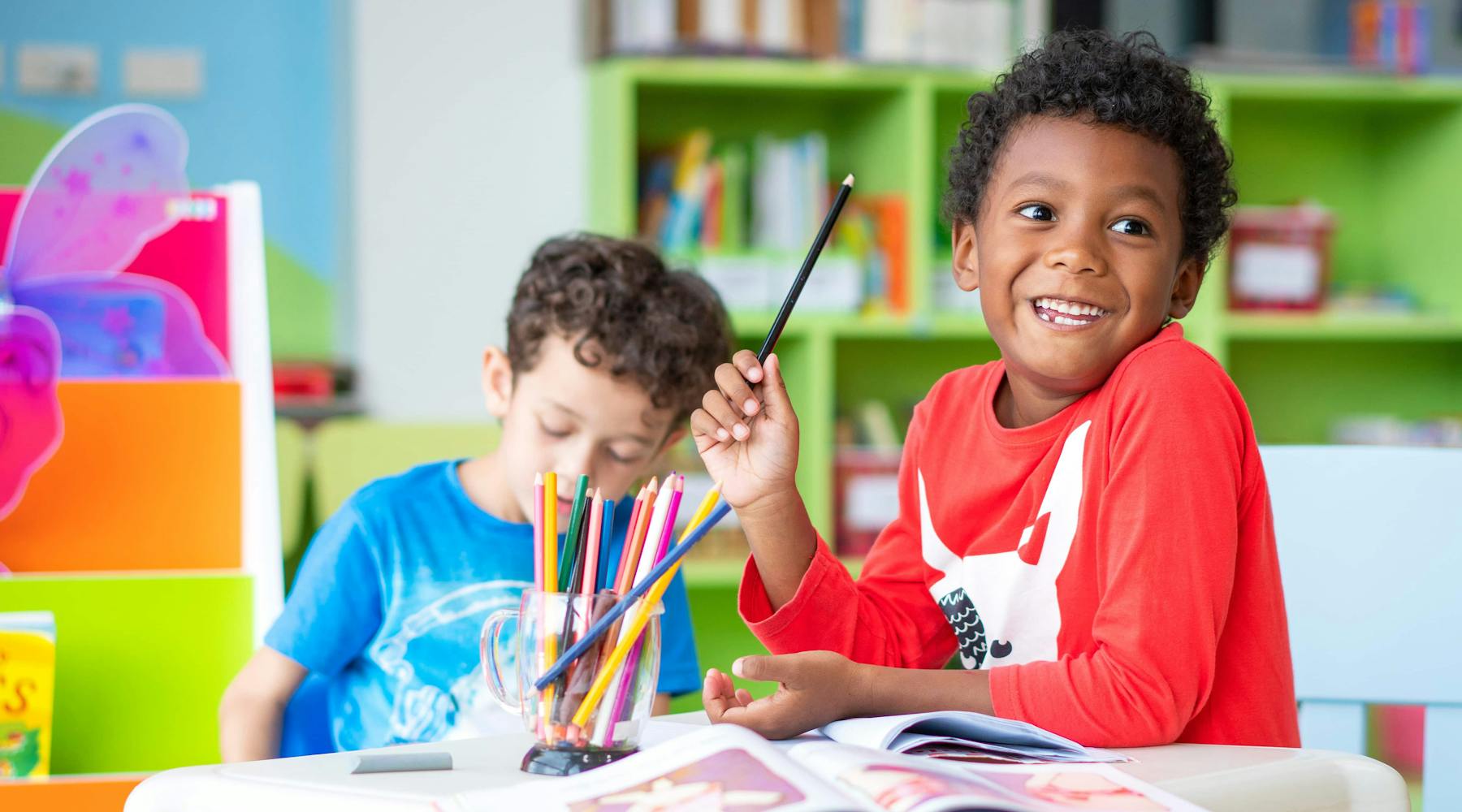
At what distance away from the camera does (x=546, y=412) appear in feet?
4.15

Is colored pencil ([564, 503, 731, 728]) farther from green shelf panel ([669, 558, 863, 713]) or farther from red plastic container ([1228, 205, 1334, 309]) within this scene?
red plastic container ([1228, 205, 1334, 309])

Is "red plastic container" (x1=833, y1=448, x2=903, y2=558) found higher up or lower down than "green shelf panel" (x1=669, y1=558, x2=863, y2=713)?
higher up

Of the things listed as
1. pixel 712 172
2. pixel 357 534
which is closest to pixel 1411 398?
pixel 712 172

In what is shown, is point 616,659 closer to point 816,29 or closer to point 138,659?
point 138,659

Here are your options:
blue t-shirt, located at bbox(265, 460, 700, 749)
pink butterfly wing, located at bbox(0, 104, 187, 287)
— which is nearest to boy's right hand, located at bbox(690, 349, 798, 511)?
blue t-shirt, located at bbox(265, 460, 700, 749)

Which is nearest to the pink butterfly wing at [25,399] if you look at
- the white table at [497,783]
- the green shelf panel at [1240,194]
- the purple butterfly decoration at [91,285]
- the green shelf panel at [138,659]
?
the purple butterfly decoration at [91,285]

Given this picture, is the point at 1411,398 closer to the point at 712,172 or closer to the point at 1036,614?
the point at 712,172

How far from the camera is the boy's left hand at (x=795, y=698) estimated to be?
29.8 inches

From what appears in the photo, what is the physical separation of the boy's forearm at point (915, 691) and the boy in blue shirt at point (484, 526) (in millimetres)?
446

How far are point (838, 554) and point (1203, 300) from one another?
0.90 meters

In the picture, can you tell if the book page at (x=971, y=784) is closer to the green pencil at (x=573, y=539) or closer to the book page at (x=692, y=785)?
the book page at (x=692, y=785)

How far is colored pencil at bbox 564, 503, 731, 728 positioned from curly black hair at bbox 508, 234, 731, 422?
557 millimetres

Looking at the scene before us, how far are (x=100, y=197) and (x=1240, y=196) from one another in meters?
1.94

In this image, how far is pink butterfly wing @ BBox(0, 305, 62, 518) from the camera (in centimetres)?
135
